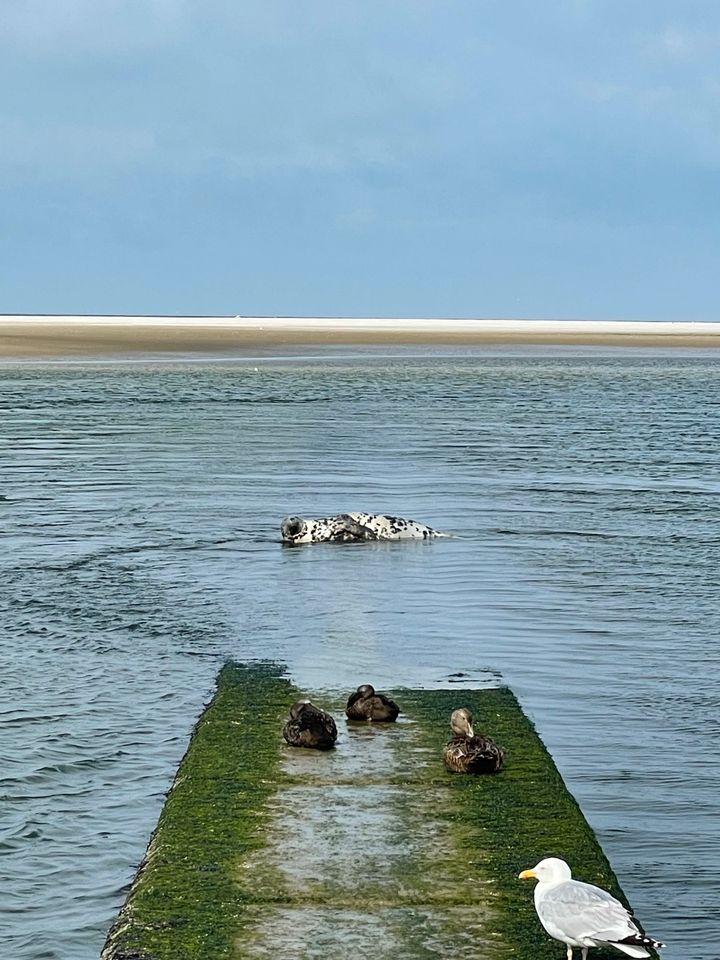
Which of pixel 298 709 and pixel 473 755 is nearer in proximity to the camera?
pixel 473 755

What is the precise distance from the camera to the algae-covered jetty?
663 cm

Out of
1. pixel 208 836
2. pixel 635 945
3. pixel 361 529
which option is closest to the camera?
pixel 635 945

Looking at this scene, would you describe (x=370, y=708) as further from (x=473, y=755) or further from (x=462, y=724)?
(x=473, y=755)

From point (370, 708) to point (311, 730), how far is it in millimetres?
663

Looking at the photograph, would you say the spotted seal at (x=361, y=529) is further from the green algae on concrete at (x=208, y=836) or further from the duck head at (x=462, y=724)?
the duck head at (x=462, y=724)

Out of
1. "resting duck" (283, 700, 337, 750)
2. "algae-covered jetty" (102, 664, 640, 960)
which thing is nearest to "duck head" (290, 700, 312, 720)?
"resting duck" (283, 700, 337, 750)

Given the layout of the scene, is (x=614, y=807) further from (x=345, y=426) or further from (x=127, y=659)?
(x=345, y=426)

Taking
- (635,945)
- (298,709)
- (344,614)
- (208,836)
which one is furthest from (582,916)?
(344,614)

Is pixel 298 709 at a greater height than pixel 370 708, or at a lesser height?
greater

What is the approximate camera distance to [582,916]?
613 centimetres

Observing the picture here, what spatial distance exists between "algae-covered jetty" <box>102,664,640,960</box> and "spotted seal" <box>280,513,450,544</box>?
8957mm

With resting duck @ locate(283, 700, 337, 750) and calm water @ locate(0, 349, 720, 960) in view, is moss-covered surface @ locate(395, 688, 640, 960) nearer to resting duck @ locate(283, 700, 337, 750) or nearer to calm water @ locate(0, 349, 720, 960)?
calm water @ locate(0, 349, 720, 960)

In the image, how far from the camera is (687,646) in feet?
43.5

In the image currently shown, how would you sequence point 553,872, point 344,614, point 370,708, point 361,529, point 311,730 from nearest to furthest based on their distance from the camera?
point 553,872 → point 311,730 → point 370,708 → point 344,614 → point 361,529
